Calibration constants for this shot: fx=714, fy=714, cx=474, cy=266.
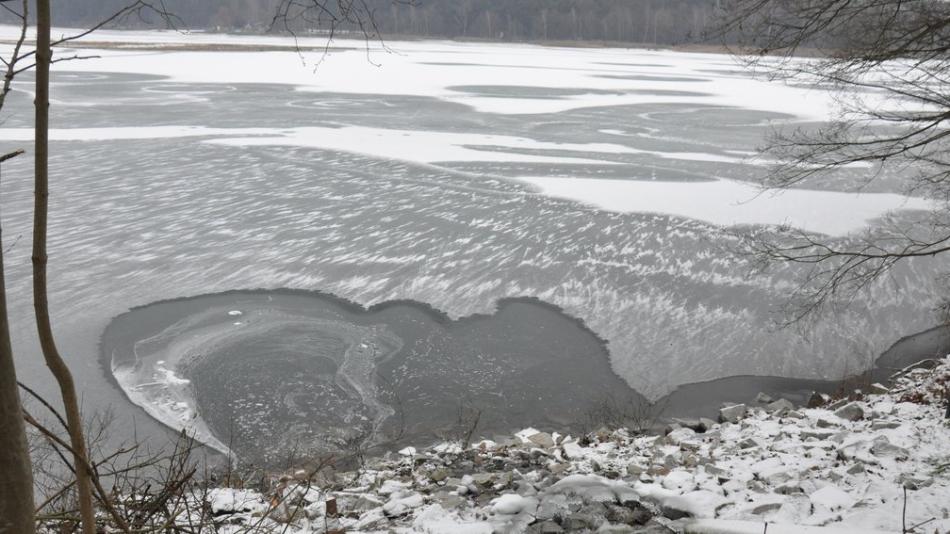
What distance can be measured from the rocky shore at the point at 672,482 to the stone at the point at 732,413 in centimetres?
1

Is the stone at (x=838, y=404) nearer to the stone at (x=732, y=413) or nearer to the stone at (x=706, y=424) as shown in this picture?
the stone at (x=732, y=413)

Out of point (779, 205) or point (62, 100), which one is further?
point (62, 100)

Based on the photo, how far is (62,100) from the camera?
2238 centimetres

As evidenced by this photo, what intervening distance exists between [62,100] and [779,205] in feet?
69.5

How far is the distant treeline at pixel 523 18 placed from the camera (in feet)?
237

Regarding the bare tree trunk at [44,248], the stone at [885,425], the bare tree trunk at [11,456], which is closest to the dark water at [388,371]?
the stone at [885,425]

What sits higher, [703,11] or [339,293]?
[703,11]

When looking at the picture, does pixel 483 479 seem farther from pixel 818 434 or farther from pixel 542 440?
pixel 818 434

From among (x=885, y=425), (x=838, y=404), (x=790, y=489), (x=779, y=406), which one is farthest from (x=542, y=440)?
(x=838, y=404)

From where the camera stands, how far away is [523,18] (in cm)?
8444

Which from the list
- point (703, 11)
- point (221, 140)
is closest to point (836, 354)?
point (221, 140)

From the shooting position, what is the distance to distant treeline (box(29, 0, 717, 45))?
7238cm

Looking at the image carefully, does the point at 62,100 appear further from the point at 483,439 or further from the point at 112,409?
the point at 483,439

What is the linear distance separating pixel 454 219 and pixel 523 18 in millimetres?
78655
